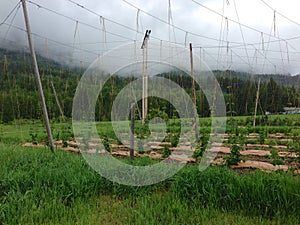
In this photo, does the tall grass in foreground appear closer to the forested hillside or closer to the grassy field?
the grassy field

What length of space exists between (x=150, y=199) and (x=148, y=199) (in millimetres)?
56

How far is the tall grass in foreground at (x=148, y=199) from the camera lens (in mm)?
2369

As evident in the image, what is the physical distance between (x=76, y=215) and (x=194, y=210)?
1179 mm

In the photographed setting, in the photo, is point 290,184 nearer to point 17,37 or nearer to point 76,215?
point 76,215

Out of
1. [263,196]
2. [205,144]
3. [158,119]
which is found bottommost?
[263,196]

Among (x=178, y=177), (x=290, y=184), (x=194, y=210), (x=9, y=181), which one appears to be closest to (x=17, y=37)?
(x=9, y=181)

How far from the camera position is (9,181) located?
3027 mm

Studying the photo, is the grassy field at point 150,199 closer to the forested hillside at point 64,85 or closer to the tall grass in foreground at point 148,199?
the tall grass in foreground at point 148,199

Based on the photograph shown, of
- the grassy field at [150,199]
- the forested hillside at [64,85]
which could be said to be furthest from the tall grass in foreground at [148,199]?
the forested hillside at [64,85]

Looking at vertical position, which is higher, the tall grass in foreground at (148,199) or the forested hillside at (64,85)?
the forested hillside at (64,85)

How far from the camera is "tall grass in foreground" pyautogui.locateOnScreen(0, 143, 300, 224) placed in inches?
93.3

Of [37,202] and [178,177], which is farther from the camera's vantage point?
[178,177]

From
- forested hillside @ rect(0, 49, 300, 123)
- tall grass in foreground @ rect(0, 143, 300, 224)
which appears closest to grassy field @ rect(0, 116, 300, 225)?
tall grass in foreground @ rect(0, 143, 300, 224)

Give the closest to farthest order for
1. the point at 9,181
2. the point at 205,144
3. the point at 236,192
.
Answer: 1. the point at 236,192
2. the point at 9,181
3. the point at 205,144
